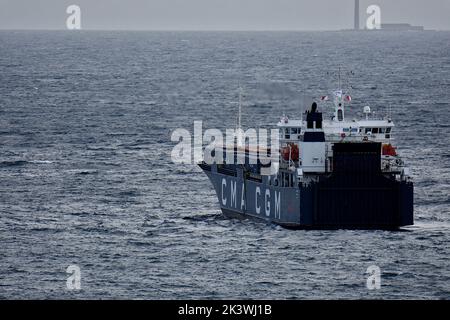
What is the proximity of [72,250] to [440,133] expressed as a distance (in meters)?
63.7

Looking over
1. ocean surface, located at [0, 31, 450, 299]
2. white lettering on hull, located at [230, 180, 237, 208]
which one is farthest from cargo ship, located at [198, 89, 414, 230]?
ocean surface, located at [0, 31, 450, 299]

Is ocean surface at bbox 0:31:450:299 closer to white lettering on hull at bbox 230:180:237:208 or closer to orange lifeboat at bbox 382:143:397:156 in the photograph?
white lettering on hull at bbox 230:180:237:208

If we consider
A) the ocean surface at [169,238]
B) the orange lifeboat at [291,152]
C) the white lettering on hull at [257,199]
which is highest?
the orange lifeboat at [291,152]

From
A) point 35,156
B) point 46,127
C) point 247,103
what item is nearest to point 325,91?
point 247,103

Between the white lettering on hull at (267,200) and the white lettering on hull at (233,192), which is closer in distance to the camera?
the white lettering on hull at (267,200)

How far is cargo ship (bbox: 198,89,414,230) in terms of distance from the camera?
8431cm

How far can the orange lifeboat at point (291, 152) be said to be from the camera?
88438 mm

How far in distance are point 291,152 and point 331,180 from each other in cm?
515

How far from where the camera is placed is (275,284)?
2938 inches

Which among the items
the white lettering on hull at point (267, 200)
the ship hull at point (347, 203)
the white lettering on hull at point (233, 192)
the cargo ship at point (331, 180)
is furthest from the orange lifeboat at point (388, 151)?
the white lettering on hull at point (233, 192)

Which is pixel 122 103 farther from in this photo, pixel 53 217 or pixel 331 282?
pixel 331 282

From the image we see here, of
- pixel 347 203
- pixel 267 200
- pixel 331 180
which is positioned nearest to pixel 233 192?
pixel 267 200

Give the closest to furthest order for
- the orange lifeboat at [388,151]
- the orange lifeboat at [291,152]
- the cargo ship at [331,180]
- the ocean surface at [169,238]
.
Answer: the ocean surface at [169,238]
the cargo ship at [331,180]
the orange lifeboat at [388,151]
the orange lifeboat at [291,152]

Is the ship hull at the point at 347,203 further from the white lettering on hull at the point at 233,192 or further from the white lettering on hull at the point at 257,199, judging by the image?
the white lettering on hull at the point at 233,192
